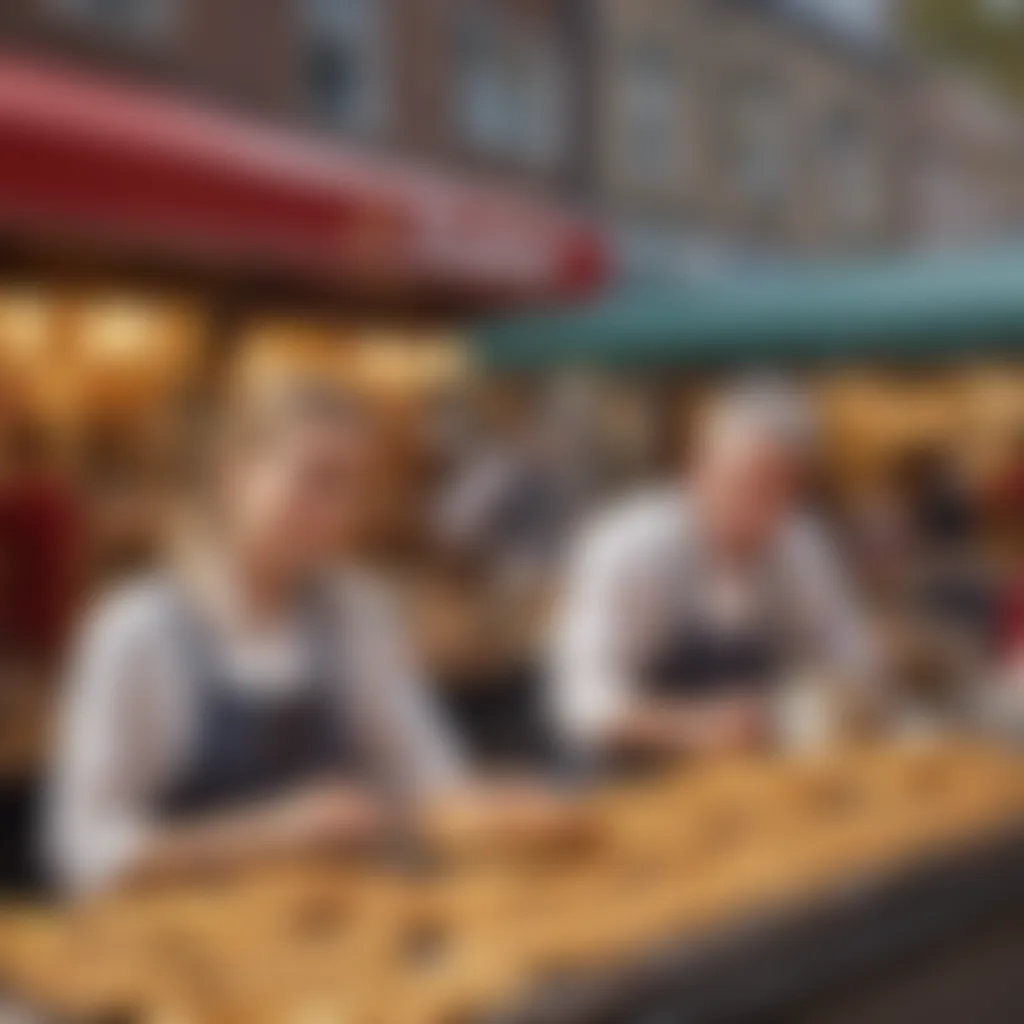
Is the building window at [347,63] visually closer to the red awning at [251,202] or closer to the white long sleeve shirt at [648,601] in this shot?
the red awning at [251,202]

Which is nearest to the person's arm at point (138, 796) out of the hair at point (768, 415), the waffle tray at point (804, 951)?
the waffle tray at point (804, 951)

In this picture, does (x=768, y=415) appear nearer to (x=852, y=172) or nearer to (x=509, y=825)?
(x=852, y=172)

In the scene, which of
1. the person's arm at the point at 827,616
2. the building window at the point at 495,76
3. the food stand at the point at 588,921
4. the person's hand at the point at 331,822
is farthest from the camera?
the person's arm at the point at 827,616

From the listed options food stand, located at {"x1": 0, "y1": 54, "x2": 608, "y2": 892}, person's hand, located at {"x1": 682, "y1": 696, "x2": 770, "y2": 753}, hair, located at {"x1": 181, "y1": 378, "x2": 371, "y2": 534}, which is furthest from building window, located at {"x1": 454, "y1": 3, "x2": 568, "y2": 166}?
person's hand, located at {"x1": 682, "y1": 696, "x2": 770, "y2": 753}

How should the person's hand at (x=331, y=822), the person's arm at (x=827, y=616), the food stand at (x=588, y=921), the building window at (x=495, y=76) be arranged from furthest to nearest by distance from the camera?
the person's arm at (x=827, y=616) → the building window at (x=495, y=76) → the person's hand at (x=331, y=822) → the food stand at (x=588, y=921)

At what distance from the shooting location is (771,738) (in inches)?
25.8

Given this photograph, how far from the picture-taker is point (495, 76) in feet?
1.90

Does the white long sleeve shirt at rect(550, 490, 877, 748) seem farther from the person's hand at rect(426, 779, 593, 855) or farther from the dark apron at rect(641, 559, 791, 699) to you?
the person's hand at rect(426, 779, 593, 855)

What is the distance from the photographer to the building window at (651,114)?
24.0 inches

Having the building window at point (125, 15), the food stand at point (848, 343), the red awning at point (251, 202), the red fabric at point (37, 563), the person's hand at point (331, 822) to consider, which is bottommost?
the person's hand at point (331, 822)

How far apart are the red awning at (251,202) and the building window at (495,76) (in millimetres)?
22

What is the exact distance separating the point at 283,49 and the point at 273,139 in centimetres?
3

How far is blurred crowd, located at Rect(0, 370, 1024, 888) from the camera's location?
501mm

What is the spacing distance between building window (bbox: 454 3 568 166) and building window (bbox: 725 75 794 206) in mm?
87
